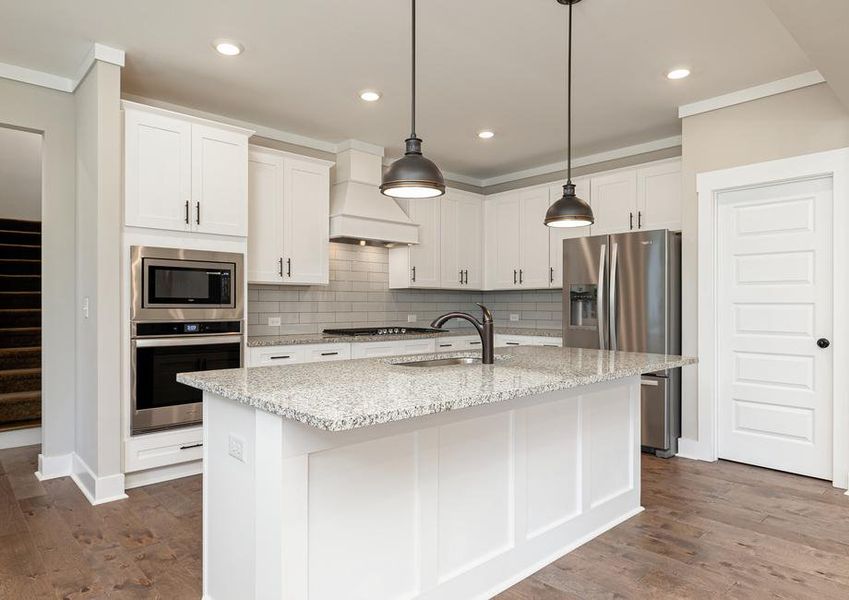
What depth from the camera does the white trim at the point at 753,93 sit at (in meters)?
3.49

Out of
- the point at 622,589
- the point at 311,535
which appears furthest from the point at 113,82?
the point at 622,589

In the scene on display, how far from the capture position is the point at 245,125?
4.52 m

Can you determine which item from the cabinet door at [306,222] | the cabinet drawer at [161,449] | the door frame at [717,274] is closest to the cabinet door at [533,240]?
the door frame at [717,274]

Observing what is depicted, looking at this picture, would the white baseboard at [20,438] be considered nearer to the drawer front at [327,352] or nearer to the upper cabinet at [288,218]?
the upper cabinet at [288,218]

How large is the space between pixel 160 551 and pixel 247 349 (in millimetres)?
1621

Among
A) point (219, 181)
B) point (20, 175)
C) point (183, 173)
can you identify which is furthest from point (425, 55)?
point (20, 175)

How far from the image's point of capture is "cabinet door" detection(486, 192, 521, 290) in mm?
5826

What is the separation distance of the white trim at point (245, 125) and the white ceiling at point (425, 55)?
7cm

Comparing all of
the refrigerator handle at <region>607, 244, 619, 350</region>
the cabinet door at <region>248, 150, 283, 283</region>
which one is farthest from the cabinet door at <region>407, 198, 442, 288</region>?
the refrigerator handle at <region>607, 244, 619, 350</region>

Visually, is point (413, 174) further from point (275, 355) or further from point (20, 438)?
point (20, 438)

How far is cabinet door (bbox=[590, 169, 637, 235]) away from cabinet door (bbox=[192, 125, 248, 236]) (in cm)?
313

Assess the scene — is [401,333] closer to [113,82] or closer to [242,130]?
[242,130]

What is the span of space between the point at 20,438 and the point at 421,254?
3.80 metres

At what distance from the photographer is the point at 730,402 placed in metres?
3.96
